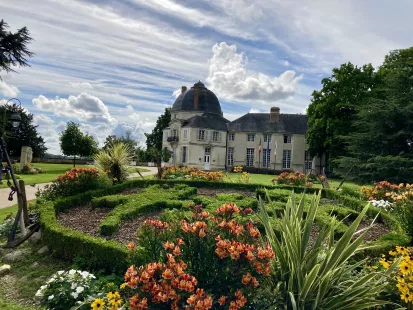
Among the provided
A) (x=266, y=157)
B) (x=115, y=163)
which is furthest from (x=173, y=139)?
(x=115, y=163)

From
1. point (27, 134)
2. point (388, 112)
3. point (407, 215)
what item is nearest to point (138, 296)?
point (407, 215)

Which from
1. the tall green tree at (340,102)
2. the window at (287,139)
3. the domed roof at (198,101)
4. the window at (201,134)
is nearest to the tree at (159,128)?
the domed roof at (198,101)

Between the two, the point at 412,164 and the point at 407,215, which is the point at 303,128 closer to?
the point at 412,164

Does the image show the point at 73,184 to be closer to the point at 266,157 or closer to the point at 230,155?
the point at 230,155

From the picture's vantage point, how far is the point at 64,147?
4259 centimetres

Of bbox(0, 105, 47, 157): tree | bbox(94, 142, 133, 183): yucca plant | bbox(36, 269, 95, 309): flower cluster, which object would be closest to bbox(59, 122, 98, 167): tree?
bbox(0, 105, 47, 157): tree

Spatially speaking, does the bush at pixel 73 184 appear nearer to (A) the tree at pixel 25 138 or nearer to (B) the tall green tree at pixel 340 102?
(B) the tall green tree at pixel 340 102

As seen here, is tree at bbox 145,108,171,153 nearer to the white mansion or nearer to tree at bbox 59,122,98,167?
the white mansion

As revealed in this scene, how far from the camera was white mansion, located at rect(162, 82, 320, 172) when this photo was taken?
50.4m

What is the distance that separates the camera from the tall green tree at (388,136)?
22.7 meters

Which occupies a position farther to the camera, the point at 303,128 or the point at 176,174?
the point at 303,128

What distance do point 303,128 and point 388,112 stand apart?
93.1 feet

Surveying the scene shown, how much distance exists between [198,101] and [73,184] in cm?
4508

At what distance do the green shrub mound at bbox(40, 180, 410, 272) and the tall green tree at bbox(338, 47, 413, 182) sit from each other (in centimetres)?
1001
